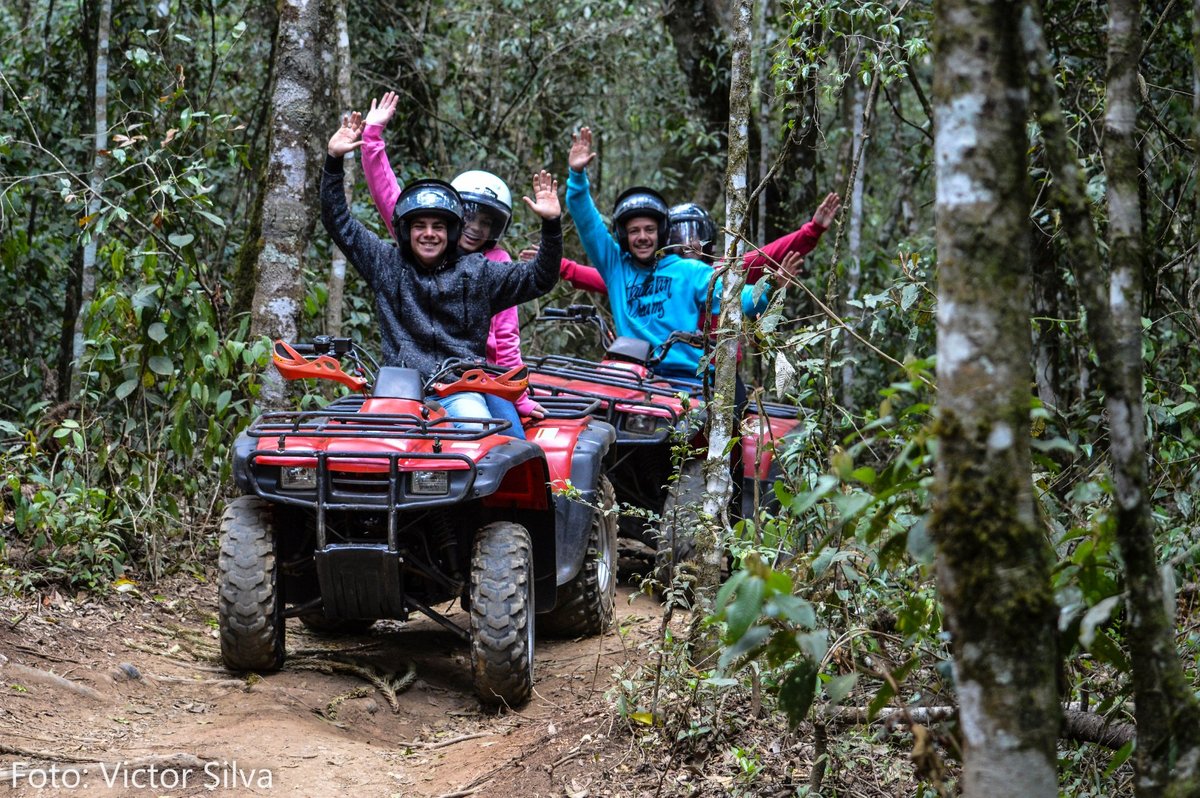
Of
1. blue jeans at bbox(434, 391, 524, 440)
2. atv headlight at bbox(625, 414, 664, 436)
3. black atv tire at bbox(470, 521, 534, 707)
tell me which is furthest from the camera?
atv headlight at bbox(625, 414, 664, 436)

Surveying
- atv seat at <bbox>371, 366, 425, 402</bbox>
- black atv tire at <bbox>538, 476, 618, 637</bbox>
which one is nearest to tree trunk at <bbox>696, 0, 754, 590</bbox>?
black atv tire at <bbox>538, 476, 618, 637</bbox>

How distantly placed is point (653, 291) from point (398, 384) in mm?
3015

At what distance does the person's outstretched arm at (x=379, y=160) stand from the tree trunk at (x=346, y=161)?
5.36 ft

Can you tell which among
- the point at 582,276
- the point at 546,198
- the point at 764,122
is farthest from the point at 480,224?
the point at 764,122

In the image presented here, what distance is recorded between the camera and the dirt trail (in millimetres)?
4207

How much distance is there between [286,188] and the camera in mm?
7523

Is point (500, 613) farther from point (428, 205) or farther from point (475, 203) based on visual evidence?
point (475, 203)

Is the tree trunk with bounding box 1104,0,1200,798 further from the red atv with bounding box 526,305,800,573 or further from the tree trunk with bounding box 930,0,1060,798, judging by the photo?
the red atv with bounding box 526,305,800,573

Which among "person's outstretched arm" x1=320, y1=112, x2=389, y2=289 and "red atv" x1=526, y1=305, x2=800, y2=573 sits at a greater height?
"person's outstretched arm" x1=320, y1=112, x2=389, y2=289

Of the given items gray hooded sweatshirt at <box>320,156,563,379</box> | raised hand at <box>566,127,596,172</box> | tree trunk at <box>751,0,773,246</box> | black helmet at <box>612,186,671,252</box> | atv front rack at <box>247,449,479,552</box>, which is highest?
tree trunk at <box>751,0,773,246</box>

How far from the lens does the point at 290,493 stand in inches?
203

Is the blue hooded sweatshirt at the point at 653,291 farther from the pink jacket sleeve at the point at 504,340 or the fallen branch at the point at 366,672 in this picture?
the fallen branch at the point at 366,672

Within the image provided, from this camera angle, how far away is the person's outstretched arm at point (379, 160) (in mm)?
6848

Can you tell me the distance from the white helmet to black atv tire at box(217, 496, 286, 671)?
2324 mm
